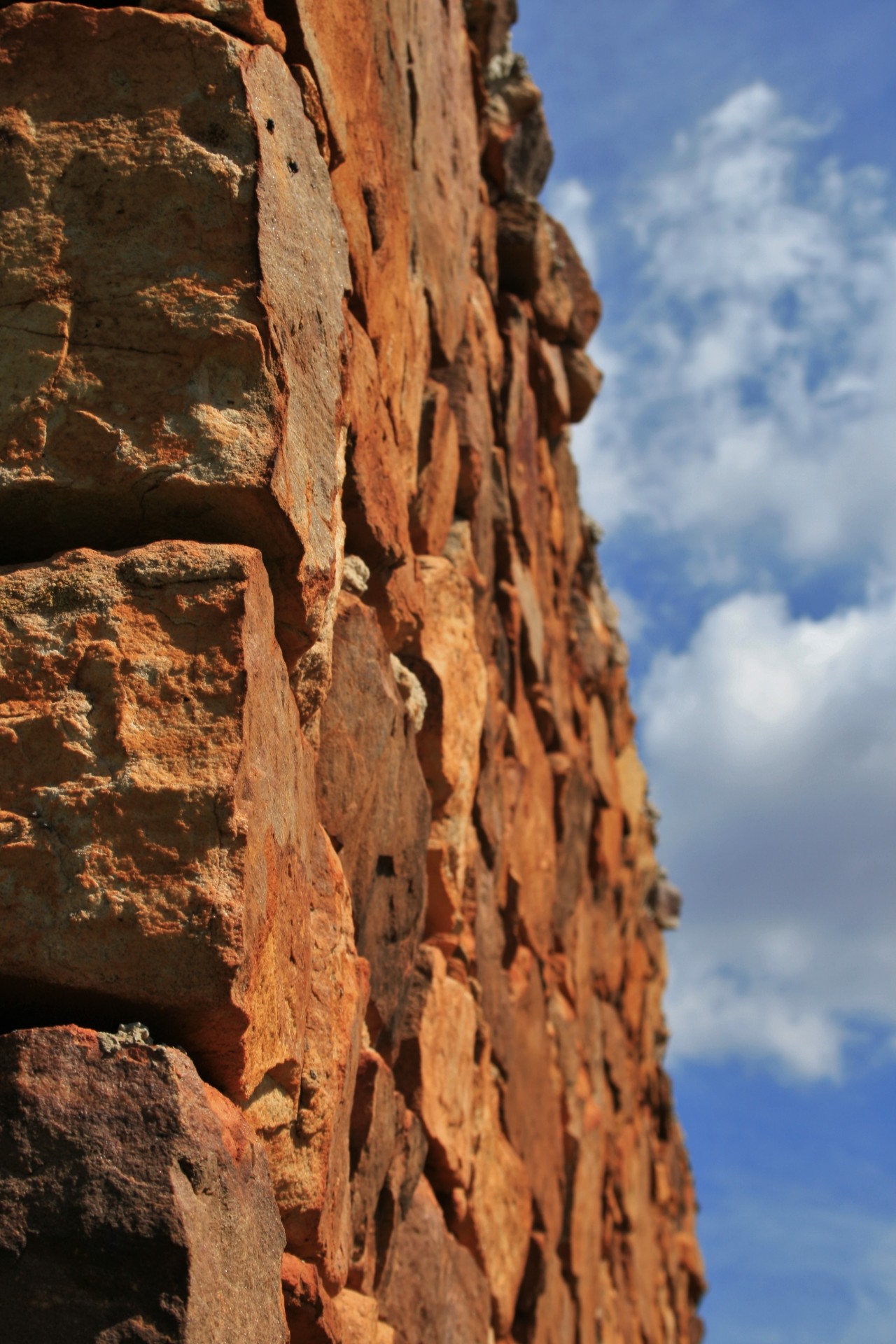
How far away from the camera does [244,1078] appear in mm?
1497

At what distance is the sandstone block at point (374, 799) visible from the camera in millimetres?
2184

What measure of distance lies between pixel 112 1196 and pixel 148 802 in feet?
1.26

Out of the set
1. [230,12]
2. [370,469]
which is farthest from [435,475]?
[230,12]

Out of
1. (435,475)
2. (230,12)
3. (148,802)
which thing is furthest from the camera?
(435,475)

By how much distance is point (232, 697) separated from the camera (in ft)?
4.81

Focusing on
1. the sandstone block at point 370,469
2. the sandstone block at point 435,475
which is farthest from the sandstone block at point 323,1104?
the sandstone block at point 435,475

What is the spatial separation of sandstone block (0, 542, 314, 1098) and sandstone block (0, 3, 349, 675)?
0.10 m

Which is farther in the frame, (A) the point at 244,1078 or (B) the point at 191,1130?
(A) the point at 244,1078

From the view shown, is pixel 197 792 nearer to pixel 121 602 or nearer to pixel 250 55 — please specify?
pixel 121 602

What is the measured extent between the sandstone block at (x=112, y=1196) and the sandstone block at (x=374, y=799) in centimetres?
80

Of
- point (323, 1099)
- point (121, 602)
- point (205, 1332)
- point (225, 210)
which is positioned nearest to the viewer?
point (205, 1332)

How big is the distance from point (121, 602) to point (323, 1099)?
0.77 meters

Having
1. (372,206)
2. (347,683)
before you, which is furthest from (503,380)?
(347,683)

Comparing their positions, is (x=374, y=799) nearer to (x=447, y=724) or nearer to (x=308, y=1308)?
(x=447, y=724)
